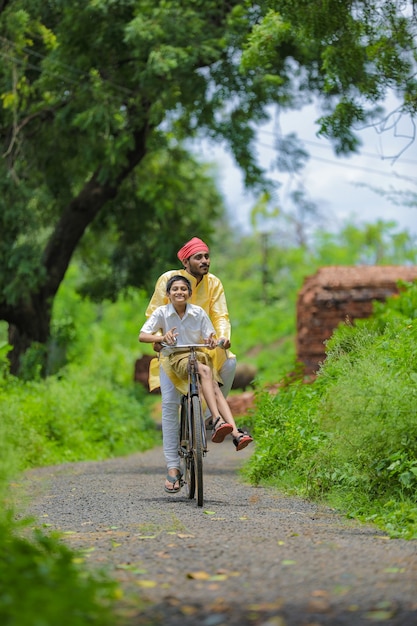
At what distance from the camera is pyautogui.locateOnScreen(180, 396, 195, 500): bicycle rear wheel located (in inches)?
333

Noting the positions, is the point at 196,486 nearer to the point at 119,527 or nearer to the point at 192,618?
the point at 119,527

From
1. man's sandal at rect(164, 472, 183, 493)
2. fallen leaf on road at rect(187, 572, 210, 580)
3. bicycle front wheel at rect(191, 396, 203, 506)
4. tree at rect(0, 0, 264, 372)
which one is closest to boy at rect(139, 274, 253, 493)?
man's sandal at rect(164, 472, 183, 493)

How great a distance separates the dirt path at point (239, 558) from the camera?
440cm

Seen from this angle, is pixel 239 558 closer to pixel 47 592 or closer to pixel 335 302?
pixel 47 592

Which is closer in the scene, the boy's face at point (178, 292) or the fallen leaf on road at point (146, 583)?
the fallen leaf on road at point (146, 583)

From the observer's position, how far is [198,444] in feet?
26.6

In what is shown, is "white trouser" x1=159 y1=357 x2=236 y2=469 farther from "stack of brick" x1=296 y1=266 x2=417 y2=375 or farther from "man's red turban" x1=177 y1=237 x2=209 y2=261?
"stack of brick" x1=296 y1=266 x2=417 y2=375

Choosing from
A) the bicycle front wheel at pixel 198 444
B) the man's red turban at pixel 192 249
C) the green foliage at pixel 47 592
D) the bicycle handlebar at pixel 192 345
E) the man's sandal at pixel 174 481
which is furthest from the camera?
the man's red turban at pixel 192 249

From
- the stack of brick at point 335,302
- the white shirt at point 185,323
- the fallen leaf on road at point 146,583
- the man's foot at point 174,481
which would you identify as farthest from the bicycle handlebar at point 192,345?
the stack of brick at point 335,302

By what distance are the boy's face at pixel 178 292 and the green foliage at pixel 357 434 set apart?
1.34m

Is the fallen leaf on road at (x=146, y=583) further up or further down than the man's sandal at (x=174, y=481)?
further down

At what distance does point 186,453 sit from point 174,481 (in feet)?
1.08

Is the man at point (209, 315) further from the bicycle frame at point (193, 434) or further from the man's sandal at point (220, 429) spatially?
the man's sandal at point (220, 429)

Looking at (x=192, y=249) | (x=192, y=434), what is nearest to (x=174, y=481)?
(x=192, y=434)
